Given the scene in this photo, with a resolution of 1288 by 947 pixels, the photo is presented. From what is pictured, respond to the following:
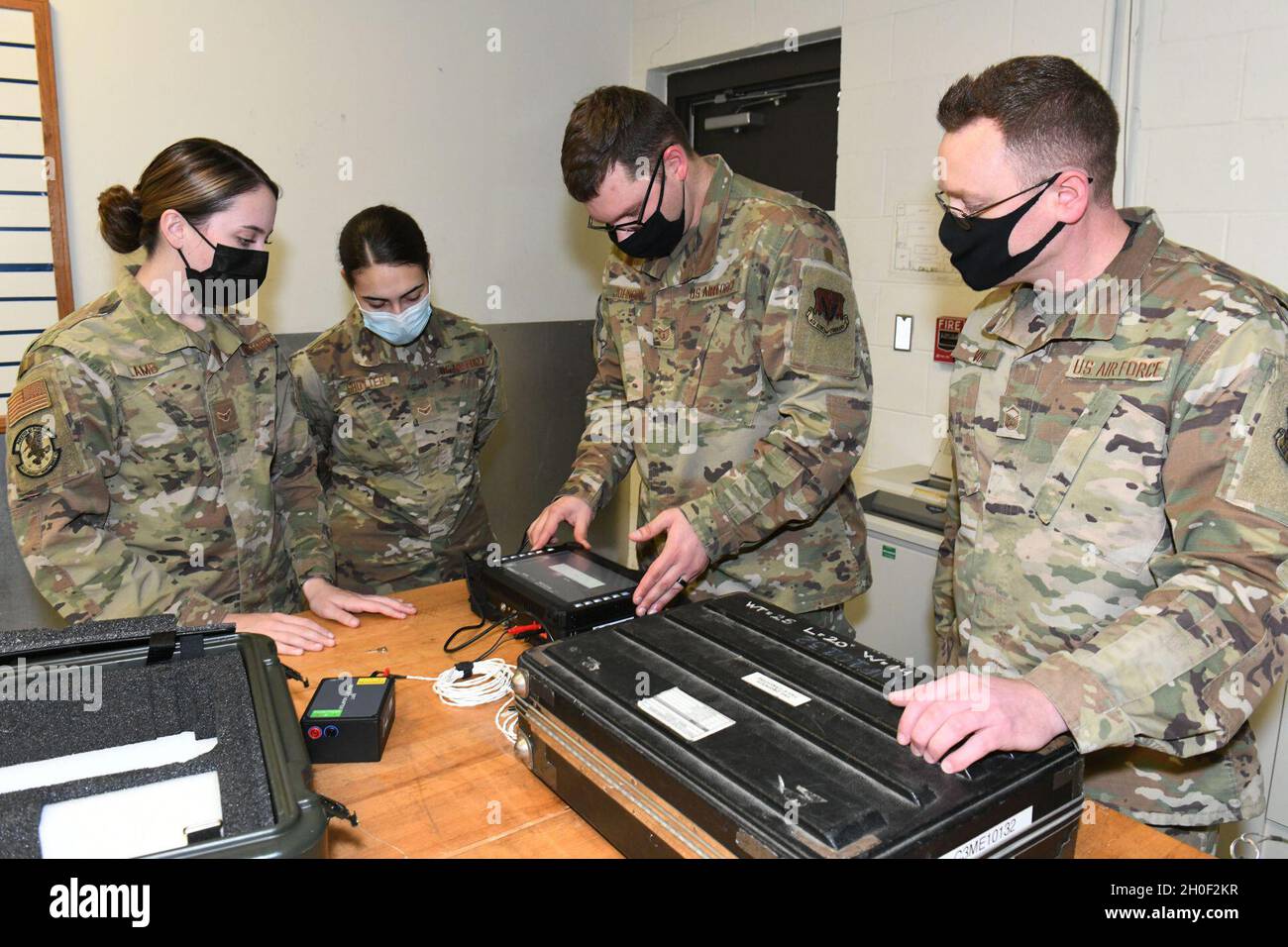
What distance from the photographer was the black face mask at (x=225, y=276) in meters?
1.82

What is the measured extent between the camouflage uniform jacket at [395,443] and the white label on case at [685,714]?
5.12ft

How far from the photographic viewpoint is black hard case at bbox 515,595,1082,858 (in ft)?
2.83

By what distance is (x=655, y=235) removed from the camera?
Result: 74.0 inches

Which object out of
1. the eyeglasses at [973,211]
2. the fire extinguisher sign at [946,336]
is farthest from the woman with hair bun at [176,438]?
the fire extinguisher sign at [946,336]

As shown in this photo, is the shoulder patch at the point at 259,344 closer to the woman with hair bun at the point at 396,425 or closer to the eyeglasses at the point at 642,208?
the woman with hair bun at the point at 396,425

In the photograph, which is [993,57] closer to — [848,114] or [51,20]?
[848,114]

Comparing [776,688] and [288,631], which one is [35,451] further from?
[776,688]

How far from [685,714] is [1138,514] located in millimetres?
708

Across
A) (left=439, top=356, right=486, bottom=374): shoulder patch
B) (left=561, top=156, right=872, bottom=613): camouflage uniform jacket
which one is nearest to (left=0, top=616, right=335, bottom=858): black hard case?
(left=561, top=156, right=872, bottom=613): camouflage uniform jacket

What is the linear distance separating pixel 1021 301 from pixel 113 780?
140cm

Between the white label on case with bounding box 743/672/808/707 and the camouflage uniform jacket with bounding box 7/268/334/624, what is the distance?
0.95 meters

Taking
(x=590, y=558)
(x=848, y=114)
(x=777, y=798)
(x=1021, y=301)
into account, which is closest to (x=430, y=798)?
(x=777, y=798)

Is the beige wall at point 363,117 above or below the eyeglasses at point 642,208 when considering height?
above

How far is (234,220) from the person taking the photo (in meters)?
1.82
